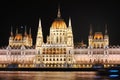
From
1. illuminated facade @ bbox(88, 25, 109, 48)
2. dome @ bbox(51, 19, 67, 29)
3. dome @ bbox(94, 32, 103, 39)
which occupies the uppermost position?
dome @ bbox(51, 19, 67, 29)

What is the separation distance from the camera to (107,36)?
18062 cm

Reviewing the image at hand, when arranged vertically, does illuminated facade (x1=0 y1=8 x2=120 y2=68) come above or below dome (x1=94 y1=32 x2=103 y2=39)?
below

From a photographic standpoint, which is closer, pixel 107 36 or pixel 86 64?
pixel 86 64

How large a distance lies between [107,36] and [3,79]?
110 m

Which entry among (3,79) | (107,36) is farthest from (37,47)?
(3,79)

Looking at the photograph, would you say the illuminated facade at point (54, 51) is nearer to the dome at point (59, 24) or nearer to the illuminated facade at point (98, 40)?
the dome at point (59, 24)

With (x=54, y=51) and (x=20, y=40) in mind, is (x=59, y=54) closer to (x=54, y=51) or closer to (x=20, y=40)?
(x=54, y=51)

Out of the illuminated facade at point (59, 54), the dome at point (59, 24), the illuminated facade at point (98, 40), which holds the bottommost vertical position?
the illuminated facade at point (59, 54)

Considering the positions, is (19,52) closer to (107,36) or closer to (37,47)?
(37,47)

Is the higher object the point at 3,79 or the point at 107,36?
the point at 107,36

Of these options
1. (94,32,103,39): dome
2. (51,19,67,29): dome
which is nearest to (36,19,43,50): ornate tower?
(51,19,67,29): dome

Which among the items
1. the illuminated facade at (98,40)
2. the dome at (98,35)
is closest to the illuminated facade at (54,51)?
the illuminated facade at (98,40)

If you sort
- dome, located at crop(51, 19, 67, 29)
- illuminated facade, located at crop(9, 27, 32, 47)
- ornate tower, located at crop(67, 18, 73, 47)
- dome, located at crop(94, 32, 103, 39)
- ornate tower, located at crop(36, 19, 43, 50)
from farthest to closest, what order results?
1. illuminated facade, located at crop(9, 27, 32, 47)
2. dome, located at crop(94, 32, 103, 39)
3. dome, located at crop(51, 19, 67, 29)
4. ornate tower, located at crop(67, 18, 73, 47)
5. ornate tower, located at crop(36, 19, 43, 50)

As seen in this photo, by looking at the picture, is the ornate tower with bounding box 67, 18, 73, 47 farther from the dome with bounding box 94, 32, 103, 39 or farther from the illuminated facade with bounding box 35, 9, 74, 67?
the dome with bounding box 94, 32, 103, 39
